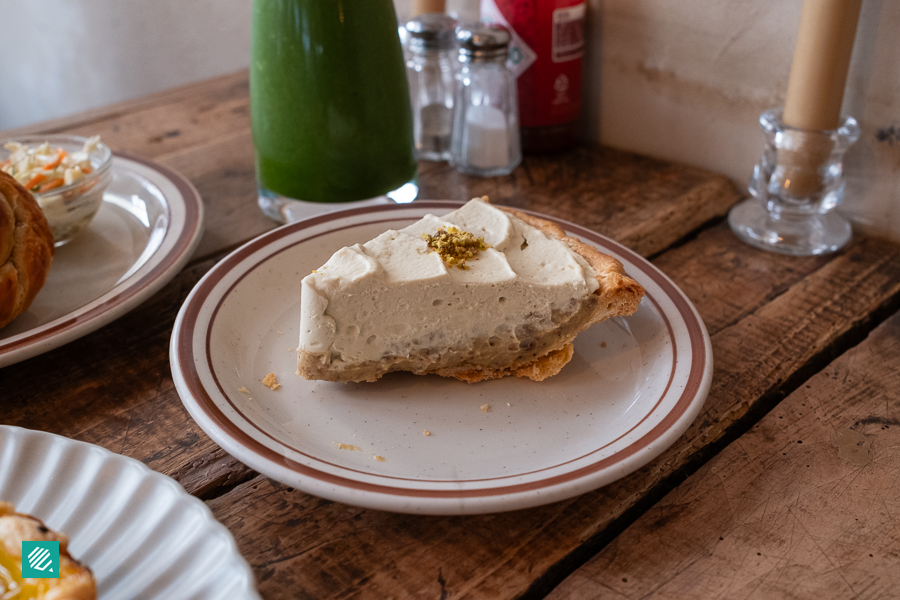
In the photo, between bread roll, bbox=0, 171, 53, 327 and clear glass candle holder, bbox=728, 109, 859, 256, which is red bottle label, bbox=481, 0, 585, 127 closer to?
clear glass candle holder, bbox=728, 109, 859, 256

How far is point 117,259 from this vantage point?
1133mm

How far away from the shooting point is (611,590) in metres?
0.65

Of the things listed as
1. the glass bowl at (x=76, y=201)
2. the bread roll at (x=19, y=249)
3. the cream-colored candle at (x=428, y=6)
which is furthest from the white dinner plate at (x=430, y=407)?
the cream-colored candle at (x=428, y=6)

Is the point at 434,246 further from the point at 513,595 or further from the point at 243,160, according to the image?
the point at 243,160

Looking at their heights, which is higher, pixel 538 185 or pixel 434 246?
pixel 434 246

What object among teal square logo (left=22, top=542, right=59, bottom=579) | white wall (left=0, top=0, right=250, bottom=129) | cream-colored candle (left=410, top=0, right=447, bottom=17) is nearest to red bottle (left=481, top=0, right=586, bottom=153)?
cream-colored candle (left=410, top=0, right=447, bottom=17)

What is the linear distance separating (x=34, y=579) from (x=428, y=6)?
135cm

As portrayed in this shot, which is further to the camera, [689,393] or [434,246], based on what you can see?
[434,246]

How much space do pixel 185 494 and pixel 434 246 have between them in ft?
1.43

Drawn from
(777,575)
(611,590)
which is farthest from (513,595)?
(777,575)

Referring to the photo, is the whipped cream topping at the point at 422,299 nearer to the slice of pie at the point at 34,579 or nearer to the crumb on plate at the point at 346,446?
the crumb on plate at the point at 346,446

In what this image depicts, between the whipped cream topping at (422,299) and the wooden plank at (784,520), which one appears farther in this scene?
the whipped cream topping at (422,299)

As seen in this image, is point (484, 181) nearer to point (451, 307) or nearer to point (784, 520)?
point (451, 307)

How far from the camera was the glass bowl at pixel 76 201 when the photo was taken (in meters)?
1.09
